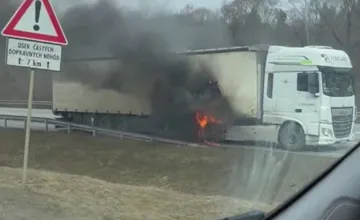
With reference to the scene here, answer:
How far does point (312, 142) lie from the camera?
1413cm

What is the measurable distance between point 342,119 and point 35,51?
400 inches

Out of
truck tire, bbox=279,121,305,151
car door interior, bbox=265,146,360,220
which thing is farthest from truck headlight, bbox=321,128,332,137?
car door interior, bbox=265,146,360,220

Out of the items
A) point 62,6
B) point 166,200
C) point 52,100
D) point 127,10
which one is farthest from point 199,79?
point 166,200

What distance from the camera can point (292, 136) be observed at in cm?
1491

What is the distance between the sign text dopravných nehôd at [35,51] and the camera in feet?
21.1

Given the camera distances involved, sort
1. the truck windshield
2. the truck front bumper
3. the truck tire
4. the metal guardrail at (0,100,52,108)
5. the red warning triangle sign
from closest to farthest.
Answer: the red warning triangle sign → the truck front bumper → the truck tire → the truck windshield → the metal guardrail at (0,100,52,108)

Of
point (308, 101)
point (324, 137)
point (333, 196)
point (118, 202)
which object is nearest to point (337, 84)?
point (308, 101)

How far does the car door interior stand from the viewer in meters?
1.52

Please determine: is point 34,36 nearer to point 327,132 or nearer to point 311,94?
point 327,132

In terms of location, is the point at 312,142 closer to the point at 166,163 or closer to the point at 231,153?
the point at 231,153

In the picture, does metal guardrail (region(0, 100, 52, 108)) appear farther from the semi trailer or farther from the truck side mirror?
the truck side mirror

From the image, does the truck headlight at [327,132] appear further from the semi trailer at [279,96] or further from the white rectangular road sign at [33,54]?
the white rectangular road sign at [33,54]

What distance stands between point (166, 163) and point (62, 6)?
816cm

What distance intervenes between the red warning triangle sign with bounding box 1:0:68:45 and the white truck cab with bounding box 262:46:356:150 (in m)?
8.46
